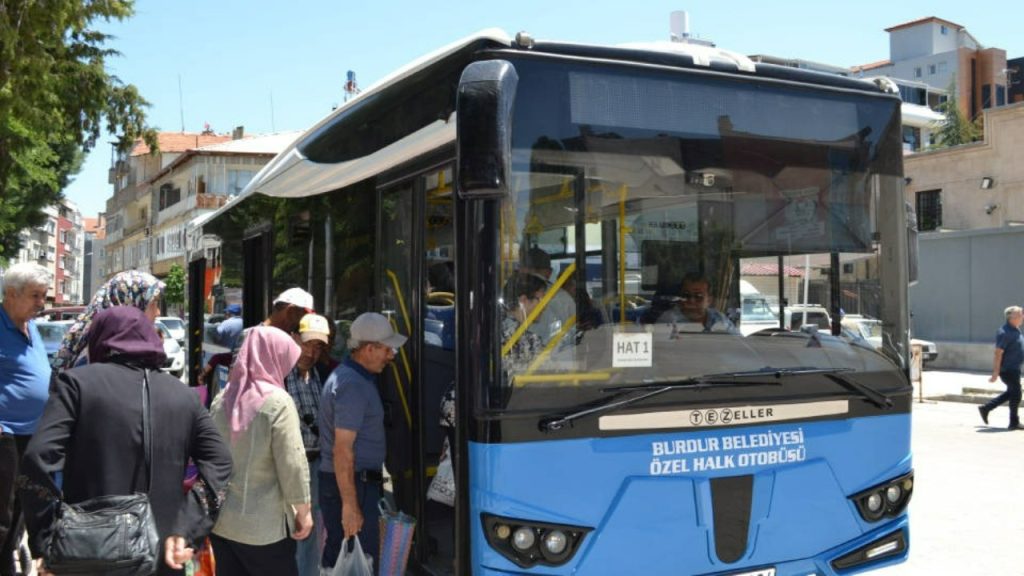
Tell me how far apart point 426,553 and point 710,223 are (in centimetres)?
217

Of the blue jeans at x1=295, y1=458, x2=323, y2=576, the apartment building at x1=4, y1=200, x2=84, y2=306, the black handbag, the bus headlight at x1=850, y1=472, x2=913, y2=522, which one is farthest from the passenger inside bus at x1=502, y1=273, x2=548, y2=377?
the apartment building at x1=4, y1=200, x2=84, y2=306

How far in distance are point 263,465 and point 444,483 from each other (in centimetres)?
92

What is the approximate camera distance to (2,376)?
5109mm

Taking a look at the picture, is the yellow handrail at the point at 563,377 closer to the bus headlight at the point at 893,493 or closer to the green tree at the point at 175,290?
the bus headlight at the point at 893,493

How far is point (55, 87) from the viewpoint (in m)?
11.7

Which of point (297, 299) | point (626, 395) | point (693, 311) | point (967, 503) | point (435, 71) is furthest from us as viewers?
point (967, 503)

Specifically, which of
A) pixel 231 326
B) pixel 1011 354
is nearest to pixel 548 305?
pixel 231 326

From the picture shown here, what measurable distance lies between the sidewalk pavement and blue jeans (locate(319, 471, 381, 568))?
566 inches

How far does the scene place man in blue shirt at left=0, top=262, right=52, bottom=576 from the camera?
200 inches

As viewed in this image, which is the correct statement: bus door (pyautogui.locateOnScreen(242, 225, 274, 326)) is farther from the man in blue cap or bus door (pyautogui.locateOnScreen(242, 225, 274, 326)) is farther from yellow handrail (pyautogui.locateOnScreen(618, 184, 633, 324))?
yellow handrail (pyautogui.locateOnScreen(618, 184, 633, 324))

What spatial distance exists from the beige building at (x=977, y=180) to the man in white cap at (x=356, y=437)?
3004 centimetres

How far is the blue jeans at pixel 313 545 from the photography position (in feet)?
15.7

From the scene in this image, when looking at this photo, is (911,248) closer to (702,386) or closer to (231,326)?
(702,386)

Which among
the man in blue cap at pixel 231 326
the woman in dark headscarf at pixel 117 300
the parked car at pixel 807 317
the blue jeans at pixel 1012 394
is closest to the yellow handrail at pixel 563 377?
the parked car at pixel 807 317
